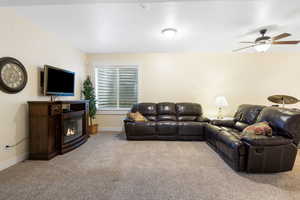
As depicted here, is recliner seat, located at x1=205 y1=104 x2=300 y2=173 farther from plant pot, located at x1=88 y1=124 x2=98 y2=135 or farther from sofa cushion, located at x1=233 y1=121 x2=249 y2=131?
plant pot, located at x1=88 y1=124 x2=98 y2=135

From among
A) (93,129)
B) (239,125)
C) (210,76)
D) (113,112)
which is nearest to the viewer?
(239,125)

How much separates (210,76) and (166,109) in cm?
184

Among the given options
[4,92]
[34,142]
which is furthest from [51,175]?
[4,92]

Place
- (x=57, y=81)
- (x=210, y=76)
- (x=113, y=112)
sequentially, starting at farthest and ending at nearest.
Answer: (x=113, y=112), (x=210, y=76), (x=57, y=81)

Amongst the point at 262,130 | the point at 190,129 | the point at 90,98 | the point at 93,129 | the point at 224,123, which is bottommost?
the point at 93,129

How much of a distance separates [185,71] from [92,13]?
10.6 ft

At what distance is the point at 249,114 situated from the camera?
338 cm

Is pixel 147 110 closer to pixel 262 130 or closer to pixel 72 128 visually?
pixel 72 128

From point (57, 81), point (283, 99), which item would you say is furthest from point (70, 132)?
point (283, 99)

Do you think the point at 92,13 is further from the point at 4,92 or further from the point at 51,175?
the point at 51,175

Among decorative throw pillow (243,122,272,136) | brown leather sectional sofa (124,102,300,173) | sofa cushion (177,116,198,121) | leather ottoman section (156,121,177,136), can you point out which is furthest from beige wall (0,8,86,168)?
decorative throw pillow (243,122,272,136)

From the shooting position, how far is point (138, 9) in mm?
2355

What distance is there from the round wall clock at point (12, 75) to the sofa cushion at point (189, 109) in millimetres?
3739

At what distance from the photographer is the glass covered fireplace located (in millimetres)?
3027
